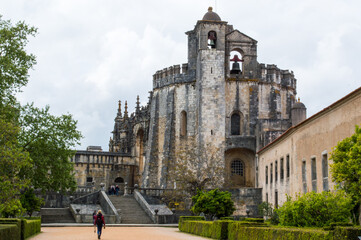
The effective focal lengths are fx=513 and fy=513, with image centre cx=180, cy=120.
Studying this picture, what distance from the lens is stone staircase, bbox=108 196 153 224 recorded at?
35.4m

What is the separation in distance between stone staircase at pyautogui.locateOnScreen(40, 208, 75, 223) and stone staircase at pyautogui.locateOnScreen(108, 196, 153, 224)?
3.52 metres

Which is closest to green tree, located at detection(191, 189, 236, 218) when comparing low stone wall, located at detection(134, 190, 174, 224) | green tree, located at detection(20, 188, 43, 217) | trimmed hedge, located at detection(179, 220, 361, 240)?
trimmed hedge, located at detection(179, 220, 361, 240)

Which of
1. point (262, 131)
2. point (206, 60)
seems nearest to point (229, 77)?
point (206, 60)

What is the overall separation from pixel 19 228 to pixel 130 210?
18719mm

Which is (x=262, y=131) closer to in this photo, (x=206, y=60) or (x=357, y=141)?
(x=206, y=60)

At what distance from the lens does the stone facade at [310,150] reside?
68.3 ft

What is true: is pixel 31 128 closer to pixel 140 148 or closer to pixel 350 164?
pixel 350 164

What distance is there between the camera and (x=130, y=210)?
123 ft

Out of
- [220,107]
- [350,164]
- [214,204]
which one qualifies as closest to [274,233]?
[350,164]

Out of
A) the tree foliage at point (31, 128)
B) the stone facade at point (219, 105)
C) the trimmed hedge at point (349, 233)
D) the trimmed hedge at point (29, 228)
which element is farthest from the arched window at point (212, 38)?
the trimmed hedge at point (349, 233)

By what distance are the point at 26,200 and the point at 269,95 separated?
26.1 m

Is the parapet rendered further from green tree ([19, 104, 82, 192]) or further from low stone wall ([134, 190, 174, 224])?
green tree ([19, 104, 82, 192])

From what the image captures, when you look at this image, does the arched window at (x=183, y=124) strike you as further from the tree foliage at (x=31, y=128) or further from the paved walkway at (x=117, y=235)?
the paved walkway at (x=117, y=235)

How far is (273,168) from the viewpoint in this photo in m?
35.9
